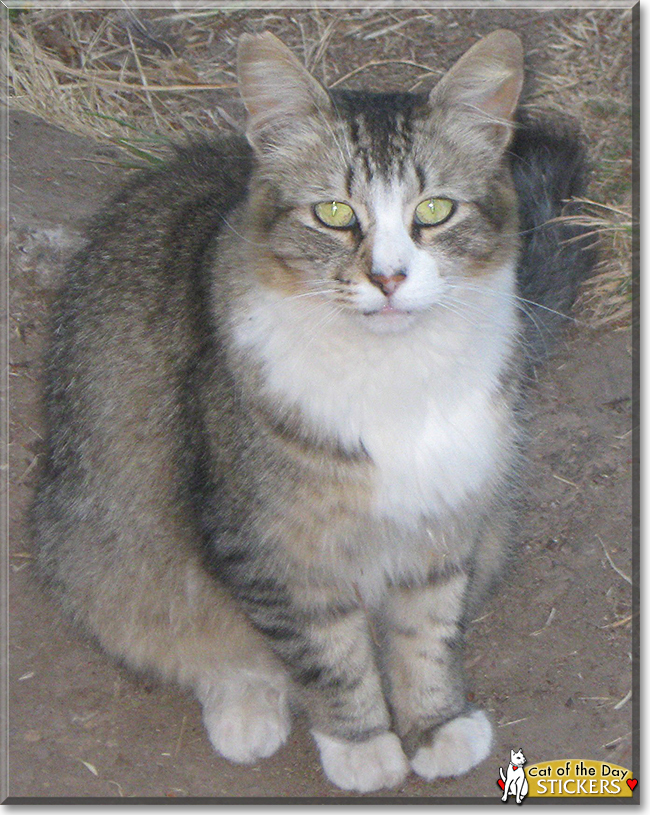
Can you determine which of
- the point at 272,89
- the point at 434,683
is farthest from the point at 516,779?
the point at 272,89

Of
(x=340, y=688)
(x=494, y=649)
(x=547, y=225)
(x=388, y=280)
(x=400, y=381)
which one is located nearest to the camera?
(x=388, y=280)

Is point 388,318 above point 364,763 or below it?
above

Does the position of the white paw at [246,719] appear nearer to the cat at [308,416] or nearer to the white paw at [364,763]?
the cat at [308,416]

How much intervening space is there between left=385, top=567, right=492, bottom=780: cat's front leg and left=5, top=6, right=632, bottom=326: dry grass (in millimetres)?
1798

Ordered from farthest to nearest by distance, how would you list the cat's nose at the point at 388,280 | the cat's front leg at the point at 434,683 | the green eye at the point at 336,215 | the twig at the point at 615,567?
1. the twig at the point at 615,567
2. the cat's front leg at the point at 434,683
3. the green eye at the point at 336,215
4. the cat's nose at the point at 388,280

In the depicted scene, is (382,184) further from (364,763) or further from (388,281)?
(364,763)

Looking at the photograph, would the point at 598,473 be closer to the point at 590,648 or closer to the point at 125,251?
the point at 590,648

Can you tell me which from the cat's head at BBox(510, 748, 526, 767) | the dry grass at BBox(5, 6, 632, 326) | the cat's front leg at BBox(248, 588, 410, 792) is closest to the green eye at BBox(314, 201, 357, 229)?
the cat's front leg at BBox(248, 588, 410, 792)

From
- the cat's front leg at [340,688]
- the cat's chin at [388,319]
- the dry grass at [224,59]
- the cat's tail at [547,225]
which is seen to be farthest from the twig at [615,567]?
the dry grass at [224,59]

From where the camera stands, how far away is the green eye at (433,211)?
1.75 metres

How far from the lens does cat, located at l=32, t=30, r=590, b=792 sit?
179 cm

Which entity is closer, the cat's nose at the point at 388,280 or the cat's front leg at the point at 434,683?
the cat's nose at the point at 388,280

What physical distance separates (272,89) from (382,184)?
1.07 feet

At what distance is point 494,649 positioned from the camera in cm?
242
